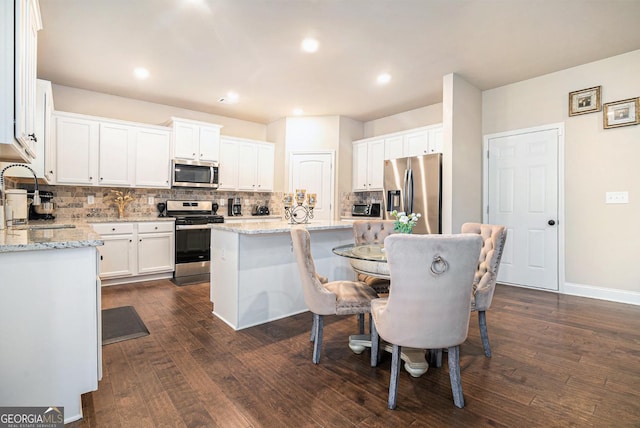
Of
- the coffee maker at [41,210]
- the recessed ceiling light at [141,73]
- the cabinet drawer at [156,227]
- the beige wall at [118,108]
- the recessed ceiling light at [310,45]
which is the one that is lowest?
the cabinet drawer at [156,227]

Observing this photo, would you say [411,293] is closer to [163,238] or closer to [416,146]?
[416,146]

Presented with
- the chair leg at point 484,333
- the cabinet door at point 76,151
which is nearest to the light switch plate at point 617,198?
the chair leg at point 484,333

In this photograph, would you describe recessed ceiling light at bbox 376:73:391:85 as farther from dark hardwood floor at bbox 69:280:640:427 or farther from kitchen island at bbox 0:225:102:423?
kitchen island at bbox 0:225:102:423

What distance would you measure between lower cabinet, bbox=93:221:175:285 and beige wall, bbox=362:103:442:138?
158 inches

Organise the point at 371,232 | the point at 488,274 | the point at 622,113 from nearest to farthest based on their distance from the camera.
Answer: the point at 488,274, the point at 371,232, the point at 622,113

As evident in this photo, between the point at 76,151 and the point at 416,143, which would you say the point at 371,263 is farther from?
the point at 76,151

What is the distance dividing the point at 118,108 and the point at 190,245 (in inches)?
94.1

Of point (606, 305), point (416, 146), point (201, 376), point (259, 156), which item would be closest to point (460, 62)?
point (416, 146)

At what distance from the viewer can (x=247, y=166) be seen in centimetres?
583

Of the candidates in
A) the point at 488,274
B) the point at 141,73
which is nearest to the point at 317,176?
the point at 141,73

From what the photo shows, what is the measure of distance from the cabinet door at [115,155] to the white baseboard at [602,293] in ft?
20.1

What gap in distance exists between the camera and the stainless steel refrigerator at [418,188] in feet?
13.8

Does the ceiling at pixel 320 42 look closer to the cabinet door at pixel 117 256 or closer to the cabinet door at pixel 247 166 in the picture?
the cabinet door at pixel 247 166

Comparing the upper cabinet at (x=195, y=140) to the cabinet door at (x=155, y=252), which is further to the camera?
the upper cabinet at (x=195, y=140)
